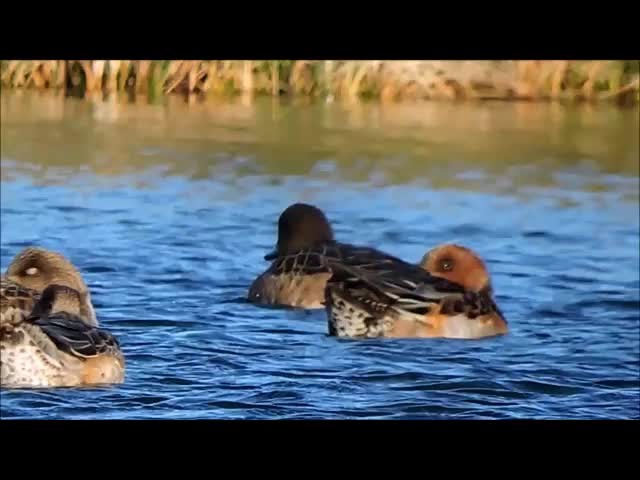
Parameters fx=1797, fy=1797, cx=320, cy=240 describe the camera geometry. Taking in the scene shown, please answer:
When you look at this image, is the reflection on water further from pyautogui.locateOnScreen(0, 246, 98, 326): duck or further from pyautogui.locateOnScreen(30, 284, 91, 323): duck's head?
pyautogui.locateOnScreen(30, 284, 91, 323): duck's head

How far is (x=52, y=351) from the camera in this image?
468 centimetres

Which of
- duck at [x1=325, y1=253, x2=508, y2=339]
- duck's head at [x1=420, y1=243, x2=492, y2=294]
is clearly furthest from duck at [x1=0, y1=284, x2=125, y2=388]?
duck's head at [x1=420, y1=243, x2=492, y2=294]

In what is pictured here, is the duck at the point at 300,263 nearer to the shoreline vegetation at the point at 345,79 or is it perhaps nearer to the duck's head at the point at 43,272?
the shoreline vegetation at the point at 345,79

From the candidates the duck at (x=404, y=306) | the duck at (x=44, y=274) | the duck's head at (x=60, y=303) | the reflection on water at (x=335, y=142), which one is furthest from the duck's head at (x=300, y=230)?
the duck's head at (x=60, y=303)

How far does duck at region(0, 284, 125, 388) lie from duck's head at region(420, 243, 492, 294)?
4.75ft

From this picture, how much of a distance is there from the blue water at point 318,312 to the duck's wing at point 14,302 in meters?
0.21

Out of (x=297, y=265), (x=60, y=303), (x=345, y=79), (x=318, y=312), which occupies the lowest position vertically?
(x=318, y=312)

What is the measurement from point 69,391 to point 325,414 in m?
0.68

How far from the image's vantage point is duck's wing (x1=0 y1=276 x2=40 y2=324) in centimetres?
470

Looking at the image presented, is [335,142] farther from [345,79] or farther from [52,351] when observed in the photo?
[52,351]

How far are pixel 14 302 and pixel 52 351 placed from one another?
210 mm

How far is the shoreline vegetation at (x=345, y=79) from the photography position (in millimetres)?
6781

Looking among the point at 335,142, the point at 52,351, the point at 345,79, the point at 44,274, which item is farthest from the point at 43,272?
the point at 335,142
